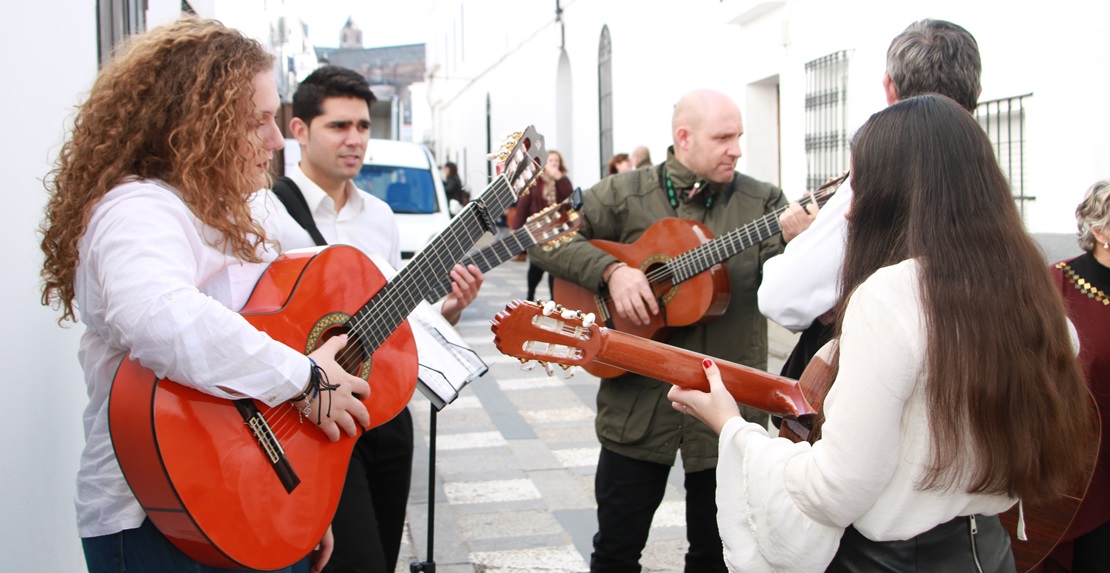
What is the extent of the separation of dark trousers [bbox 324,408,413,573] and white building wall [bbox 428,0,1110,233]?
4460 mm

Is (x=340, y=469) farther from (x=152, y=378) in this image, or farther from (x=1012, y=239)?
(x=1012, y=239)

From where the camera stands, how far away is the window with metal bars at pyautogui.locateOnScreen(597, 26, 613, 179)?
16719 millimetres

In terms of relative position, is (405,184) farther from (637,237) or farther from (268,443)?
(268,443)

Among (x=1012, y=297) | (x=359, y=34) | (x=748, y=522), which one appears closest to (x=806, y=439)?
(x=748, y=522)

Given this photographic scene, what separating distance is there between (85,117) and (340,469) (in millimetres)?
946

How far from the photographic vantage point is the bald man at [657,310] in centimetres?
325

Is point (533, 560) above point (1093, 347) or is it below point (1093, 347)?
below

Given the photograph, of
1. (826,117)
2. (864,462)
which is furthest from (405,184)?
(864,462)

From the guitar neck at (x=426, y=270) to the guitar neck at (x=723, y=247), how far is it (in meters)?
0.80

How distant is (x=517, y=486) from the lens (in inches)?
210

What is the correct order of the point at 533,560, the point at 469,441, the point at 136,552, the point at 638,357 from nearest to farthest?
1. the point at 136,552
2. the point at 638,357
3. the point at 533,560
4. the point at 469,441

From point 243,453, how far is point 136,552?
0.28 meters

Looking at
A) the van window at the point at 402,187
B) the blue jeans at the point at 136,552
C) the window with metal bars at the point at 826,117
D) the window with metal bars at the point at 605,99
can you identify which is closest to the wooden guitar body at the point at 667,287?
the blue jeans at the point at 136,552

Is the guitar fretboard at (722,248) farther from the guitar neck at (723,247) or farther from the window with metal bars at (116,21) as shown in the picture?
the window with metal bars at (116,21)
